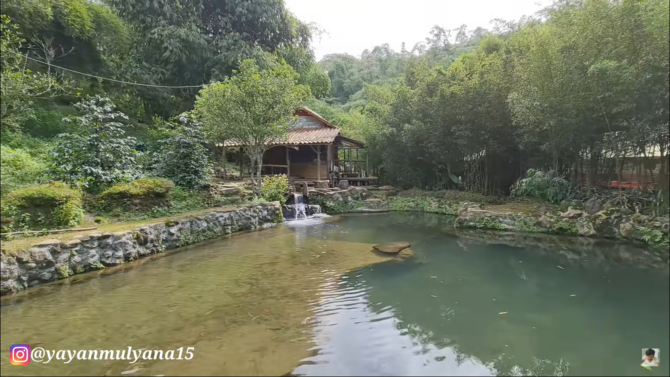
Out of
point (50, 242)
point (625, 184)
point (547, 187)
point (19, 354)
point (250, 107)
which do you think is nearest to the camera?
point (19, 354)

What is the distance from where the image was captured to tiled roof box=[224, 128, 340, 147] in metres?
15.3

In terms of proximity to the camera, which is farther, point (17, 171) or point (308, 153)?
point (308, 153)

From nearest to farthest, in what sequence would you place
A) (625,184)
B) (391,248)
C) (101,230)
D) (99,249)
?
1. (99,249)
2. (101,230)
3. (391,248)
4. (625,184)

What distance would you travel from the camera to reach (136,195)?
27.4 ft

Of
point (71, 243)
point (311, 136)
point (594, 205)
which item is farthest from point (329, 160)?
point (71, 243)

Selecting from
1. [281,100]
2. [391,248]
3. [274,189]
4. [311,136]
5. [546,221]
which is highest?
[281,100]

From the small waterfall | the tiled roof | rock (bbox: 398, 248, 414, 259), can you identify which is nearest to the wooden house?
the tiled roof

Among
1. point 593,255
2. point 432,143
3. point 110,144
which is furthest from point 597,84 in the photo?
point 110,144

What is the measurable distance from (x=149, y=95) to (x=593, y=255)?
58.2 feet

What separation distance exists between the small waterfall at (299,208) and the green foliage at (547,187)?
7696 mm

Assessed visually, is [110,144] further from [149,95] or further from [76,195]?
[149,95]

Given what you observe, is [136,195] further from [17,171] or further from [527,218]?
[527,218]

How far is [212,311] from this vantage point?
4.61 m

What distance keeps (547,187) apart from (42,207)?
1251cm
